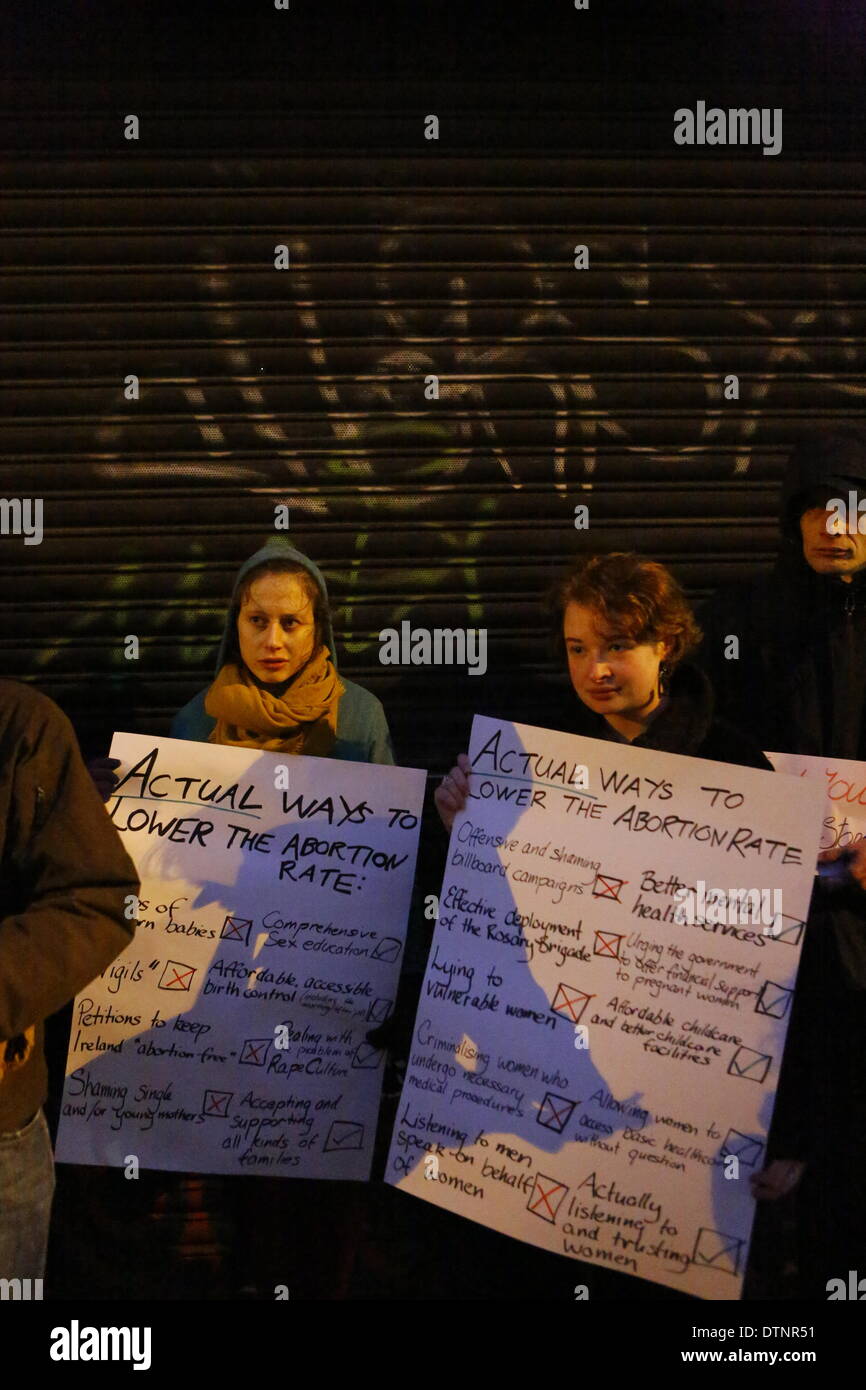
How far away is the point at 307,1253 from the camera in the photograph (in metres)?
3.63

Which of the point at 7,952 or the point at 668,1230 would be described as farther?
the point at 668,1230

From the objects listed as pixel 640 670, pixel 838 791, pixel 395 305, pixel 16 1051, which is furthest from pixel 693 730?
pixel 395 305

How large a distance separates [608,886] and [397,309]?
2342mm

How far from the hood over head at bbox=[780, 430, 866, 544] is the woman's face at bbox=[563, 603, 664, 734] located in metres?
0.82

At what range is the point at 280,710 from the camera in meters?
3.56

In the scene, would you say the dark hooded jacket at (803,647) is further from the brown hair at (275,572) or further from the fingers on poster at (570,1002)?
the brown hair at (275,572)

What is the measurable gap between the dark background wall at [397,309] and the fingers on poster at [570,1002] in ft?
4.80

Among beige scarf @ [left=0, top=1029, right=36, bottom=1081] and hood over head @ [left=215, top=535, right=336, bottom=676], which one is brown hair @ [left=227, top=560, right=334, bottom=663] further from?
beige scarf @ [left=0, top=1029, right=36, bottom=1081]

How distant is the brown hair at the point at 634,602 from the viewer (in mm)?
3293

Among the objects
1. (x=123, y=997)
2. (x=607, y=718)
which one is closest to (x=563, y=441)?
(x=607, y=718)

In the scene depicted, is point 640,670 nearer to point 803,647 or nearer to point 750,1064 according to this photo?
point 803,647

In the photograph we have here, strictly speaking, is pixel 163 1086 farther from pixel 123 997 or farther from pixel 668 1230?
pixel 668 1230

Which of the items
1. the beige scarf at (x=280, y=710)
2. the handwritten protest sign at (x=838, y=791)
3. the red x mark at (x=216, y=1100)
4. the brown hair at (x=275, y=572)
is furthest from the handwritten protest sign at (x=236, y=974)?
the handwritten protest sign at (x=838, y=791)

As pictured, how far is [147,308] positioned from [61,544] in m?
0.90
